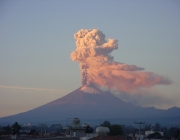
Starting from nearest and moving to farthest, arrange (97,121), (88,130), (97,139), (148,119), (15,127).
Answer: (97,139) < (88,130) < (15,127) < (97,121) < (148,119)

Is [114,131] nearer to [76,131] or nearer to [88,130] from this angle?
[88,130]

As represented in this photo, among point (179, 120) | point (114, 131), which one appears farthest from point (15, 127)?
point (179, 120)

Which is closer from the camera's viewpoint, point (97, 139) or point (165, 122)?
point (97, 139)

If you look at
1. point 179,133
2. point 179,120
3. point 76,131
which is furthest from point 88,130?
point 179,120

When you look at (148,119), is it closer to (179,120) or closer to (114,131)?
(179,120)

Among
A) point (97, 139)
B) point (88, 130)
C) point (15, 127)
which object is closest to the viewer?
point (97, 139)

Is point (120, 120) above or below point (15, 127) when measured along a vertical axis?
above

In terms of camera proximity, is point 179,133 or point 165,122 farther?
point 165,122

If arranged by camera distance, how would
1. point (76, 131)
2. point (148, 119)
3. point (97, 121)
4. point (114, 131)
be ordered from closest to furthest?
point (76, 131) < point (114, 131) < point (97, 121) < point (148, 119)

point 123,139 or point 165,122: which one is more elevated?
point 165,122
